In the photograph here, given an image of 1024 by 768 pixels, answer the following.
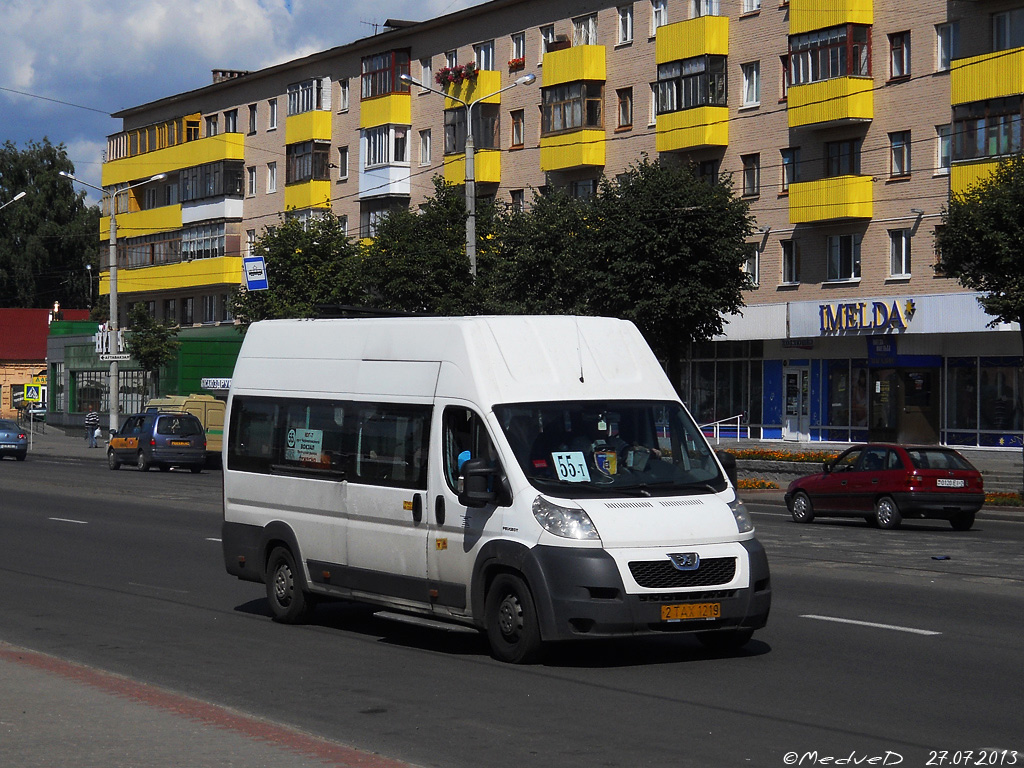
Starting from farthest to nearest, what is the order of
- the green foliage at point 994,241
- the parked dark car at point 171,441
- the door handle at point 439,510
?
the parked dark car at point 171,441 → the green foliage at point 994,241 → the door handle at point 439,510

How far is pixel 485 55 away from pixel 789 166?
15.1m

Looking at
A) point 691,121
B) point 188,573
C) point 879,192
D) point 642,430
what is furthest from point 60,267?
point 642,430

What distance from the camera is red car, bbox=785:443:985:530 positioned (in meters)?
23.5

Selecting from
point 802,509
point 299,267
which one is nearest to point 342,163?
point 299,267

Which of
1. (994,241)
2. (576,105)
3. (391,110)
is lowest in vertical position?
(994,241)

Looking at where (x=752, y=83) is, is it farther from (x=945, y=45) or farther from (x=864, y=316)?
(x=864, y=316)

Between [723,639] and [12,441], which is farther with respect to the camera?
[12,441]

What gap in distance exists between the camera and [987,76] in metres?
40.3

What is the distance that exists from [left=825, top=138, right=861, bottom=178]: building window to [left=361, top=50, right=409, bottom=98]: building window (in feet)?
67.6

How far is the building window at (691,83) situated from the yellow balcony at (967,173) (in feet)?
32.1

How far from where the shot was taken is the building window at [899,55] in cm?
4375

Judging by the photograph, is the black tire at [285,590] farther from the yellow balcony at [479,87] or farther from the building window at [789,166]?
the yellow balcony at [479,87]

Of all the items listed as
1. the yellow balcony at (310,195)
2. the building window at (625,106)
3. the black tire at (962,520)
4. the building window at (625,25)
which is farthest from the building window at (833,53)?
the yellow balcony at (310,195)

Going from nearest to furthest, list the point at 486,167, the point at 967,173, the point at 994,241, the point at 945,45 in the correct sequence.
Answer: the point at 994,241
the point at 967,173
the point at 945,45
the point at 486,167
